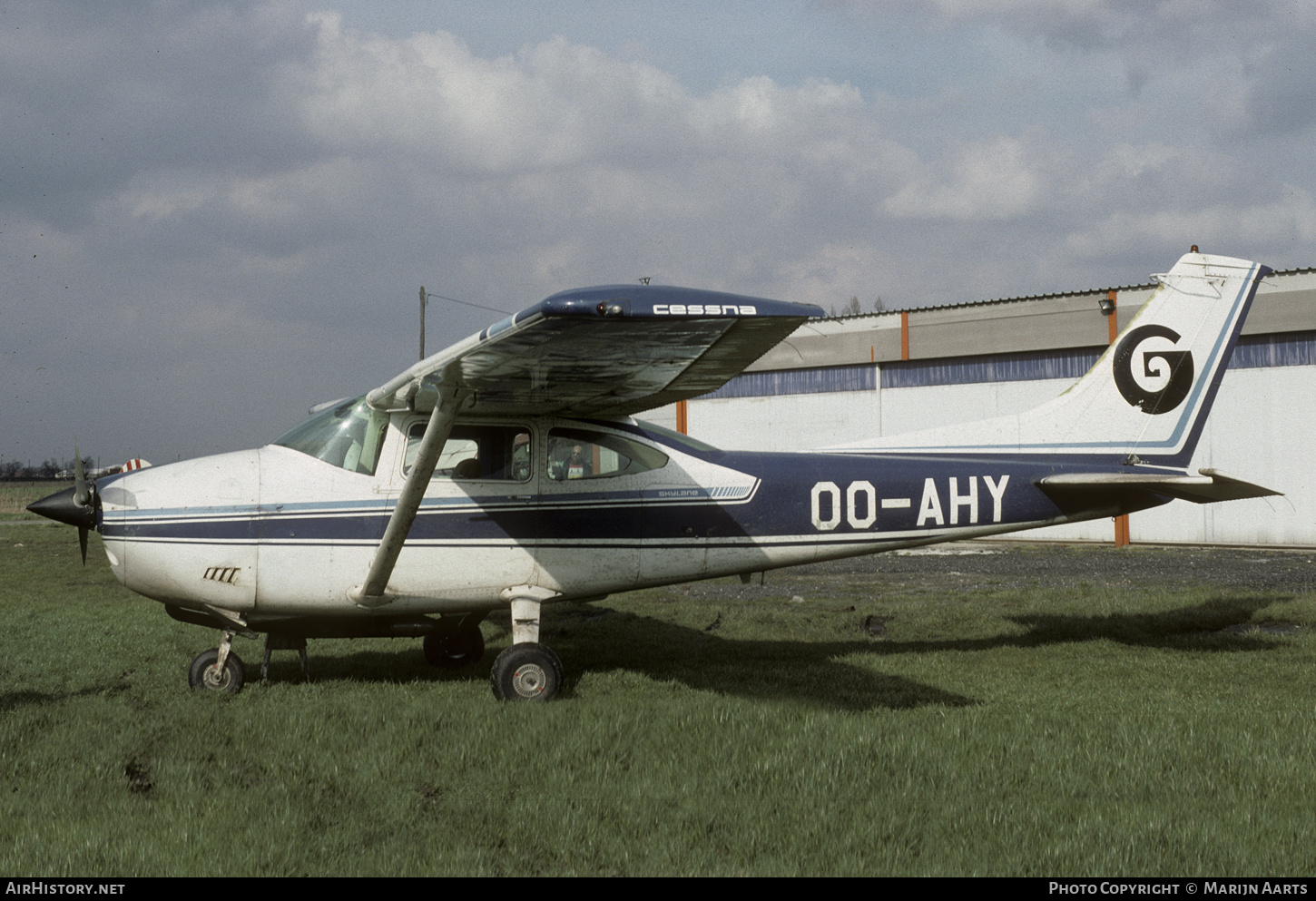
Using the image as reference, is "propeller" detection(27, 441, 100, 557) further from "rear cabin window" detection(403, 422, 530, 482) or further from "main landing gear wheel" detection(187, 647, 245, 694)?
"rear cabin window" detection(403, 422, 530, 482)

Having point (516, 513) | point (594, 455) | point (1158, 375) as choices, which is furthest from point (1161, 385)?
point (516, 513)

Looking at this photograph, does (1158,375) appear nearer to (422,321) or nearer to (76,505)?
(76,505)

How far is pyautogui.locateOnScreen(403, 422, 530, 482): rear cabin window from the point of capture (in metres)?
7.81

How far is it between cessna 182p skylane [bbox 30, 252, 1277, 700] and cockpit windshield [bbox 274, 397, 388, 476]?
0.02 m

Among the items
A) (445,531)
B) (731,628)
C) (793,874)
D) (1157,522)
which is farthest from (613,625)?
(1157,522)

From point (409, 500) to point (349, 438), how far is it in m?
1.11

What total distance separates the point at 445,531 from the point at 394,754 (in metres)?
2.53

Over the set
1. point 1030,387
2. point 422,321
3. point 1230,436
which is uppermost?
point 422,321

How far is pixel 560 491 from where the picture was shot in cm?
795

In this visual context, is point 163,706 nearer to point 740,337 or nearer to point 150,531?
point 150,531

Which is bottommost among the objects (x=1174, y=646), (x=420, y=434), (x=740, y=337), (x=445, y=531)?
(x=1174, y=646)

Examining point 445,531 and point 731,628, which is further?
point 731,628

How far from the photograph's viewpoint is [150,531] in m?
7.28

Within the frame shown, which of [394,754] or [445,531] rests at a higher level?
[445,531]
